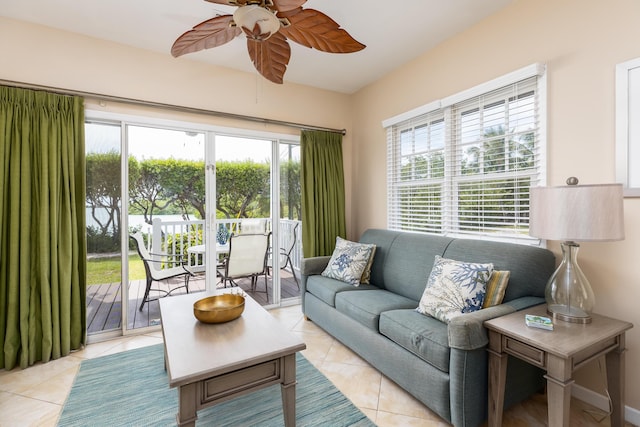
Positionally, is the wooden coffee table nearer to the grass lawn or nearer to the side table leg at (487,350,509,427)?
the side table leg at (487,350,509,427)

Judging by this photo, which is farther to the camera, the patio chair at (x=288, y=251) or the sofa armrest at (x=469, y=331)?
the patio chair at (x=288, y=251)

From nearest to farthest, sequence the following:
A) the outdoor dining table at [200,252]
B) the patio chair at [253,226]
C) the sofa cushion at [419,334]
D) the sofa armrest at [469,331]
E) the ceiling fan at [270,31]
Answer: the ceiling fan at [270,31], the sofa armrest at [469,331], the sofa cushion at [419,334], the outdoor dining table at [200,252], the patio chair at [253,226]

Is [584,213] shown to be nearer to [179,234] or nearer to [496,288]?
[496,288]

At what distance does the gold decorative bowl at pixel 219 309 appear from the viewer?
1.74m

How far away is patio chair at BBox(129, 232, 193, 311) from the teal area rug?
2.95 feet

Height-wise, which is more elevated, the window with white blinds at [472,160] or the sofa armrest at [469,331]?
the window with white blinds at [472,160]

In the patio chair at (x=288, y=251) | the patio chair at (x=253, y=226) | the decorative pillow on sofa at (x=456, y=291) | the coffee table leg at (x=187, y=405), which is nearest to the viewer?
the coffee table leg at (x=187, y=405)

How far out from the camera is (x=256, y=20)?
53.5 inches

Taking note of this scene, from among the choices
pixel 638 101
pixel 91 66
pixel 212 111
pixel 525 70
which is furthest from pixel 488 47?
pixel 91 66

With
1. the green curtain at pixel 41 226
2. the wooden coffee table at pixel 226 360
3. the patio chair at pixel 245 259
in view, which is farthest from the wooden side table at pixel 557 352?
the green curtain at pixel 41 226

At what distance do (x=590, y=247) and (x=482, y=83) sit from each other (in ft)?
4.70

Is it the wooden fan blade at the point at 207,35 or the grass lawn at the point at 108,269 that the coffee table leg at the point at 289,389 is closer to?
the wooden fan blade at the point at 207,35

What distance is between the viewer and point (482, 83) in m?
2.40

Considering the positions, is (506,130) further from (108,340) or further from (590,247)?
(108,340)
